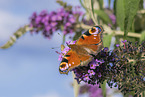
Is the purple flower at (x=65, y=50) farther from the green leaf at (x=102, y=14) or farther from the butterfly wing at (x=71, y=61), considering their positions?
the green leaf at (x=102, y=14)

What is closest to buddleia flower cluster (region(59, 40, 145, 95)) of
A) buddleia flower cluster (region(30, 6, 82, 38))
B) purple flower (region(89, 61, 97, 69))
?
purple flower (region(89, 61, 97, 69))

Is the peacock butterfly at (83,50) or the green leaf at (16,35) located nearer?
the peacock butterfly at (83,50)

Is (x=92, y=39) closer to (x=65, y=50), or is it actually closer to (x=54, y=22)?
(x=65, y=50)

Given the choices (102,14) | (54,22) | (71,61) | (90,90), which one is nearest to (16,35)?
(54,22)

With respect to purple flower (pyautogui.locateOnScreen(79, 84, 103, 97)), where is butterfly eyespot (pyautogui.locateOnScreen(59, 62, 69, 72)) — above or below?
above

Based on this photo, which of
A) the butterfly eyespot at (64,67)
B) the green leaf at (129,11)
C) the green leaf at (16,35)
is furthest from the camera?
the green leaf at (16,35)

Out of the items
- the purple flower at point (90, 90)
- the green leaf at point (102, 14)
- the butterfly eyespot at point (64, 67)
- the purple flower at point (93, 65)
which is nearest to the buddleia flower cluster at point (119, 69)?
the purple flower at point (93, 65)

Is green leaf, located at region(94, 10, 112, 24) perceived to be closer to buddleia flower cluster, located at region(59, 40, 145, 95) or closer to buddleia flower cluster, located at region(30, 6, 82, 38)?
buddleia flower cluster, located at region(30, 6, 82, 38)
